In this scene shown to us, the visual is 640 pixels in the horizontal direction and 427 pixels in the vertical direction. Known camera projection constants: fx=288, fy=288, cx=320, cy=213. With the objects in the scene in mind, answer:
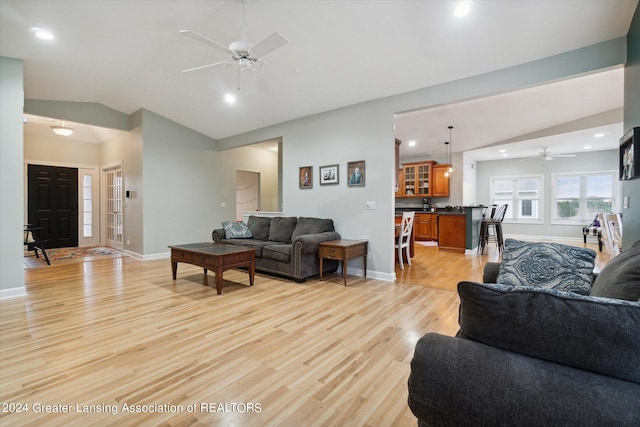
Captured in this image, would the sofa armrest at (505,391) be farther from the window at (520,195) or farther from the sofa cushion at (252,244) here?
the window at (520,195)

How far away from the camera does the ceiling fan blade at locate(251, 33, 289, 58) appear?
262 centimetres

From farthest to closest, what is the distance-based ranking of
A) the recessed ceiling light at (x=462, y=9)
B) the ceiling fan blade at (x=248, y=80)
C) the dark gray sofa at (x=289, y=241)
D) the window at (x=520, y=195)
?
the window at (x=520, y=195)
the dark gray sofa at (x=289, y=241)
the ceiling fan blade at (x=248, y=80)
the recessed ceiling light at (x=462, y=9)

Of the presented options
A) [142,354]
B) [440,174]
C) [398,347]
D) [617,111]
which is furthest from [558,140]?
[142,354]

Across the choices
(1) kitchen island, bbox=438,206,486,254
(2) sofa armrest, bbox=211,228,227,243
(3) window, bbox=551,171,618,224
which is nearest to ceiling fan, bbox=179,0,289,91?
(2) sofa armrest, bbox=211,228,227,243

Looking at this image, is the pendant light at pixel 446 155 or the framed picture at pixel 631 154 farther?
the pendant light at pixel 446 155

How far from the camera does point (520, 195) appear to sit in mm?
9523

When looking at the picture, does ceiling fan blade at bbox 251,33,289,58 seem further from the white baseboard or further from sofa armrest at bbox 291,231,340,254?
the white baseboard

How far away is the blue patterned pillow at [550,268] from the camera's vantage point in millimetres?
1699

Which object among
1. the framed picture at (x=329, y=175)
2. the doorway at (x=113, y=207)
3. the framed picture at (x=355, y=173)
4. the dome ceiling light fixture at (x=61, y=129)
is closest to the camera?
the framed picture at (x=355, y=173)

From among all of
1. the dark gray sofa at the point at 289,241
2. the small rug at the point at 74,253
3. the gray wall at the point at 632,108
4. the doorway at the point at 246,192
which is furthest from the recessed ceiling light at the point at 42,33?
the doorway at the point at 246,192

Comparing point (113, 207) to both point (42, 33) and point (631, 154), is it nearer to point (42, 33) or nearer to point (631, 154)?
point (42, 33)

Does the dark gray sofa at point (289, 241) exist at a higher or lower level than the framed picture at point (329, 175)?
lower

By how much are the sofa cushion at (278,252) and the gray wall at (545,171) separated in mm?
8528

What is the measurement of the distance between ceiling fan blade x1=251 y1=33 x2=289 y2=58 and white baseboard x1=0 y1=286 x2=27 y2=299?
165 inches
